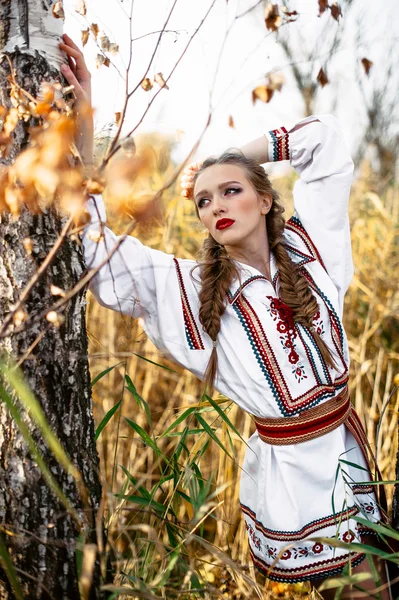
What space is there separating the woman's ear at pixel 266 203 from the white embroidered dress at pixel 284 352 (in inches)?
3.8

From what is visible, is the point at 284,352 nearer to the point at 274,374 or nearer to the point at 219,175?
the point at 274,374

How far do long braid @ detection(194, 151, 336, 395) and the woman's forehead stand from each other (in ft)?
0.09

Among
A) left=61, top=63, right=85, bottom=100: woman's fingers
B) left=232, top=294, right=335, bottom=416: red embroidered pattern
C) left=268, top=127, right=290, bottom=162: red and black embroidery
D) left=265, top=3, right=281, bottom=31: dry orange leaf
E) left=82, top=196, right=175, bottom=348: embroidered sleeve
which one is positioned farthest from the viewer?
left=268, top=127, right=290, bottom=162: red and black embroidery

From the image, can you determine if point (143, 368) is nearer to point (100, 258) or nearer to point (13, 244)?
point (100, 258)

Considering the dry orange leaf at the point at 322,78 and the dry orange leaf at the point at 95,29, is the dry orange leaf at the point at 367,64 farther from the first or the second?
the dry orange leaf at the point at 95,29

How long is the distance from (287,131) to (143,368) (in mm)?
1513

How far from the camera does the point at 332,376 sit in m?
1.54

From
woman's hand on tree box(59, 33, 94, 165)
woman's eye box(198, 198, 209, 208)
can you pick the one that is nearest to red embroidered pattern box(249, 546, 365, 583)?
woman's eye box(198, 198, 209, 208)

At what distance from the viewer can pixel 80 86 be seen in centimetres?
121

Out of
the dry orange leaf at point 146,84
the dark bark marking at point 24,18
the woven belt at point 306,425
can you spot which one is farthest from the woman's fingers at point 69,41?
the woven belt at point 306,425

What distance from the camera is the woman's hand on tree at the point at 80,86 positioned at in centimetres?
112

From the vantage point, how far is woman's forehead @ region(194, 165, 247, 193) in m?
1.56

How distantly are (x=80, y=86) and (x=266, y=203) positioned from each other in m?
0.68

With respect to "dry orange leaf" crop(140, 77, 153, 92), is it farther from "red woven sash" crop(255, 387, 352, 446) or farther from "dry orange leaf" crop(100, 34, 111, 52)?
"red woven sash" crop(255, 387, 352, 446)
